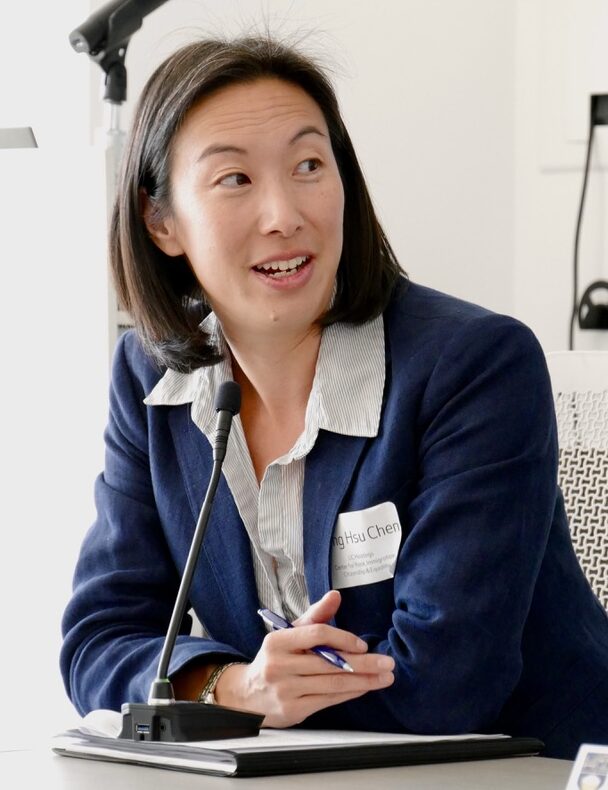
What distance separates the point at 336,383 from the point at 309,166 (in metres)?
0.26

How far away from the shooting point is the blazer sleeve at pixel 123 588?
147 cm

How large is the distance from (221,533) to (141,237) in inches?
16.6

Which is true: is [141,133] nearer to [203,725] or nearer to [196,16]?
[203,725]

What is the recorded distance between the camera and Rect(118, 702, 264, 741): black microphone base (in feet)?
3.71

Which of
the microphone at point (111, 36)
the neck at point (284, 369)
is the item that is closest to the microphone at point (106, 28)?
the microphone at point (111, 36)

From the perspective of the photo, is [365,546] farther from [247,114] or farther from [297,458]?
[247,114]

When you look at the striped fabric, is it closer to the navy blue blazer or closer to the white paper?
the navy blue blazer

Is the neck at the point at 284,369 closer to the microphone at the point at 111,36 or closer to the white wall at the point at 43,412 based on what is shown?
the white wall at the point at 43,412

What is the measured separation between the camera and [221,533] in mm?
1562

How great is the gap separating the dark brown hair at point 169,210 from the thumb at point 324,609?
427 mm

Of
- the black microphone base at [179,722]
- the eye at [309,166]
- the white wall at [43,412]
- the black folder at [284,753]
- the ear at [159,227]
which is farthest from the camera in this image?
the white wall at [43,412]

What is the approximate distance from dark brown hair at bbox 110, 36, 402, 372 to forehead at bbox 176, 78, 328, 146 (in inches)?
0.5

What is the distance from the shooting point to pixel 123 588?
1.59 m

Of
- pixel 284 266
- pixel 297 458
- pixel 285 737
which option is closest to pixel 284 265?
pixel 284 266
